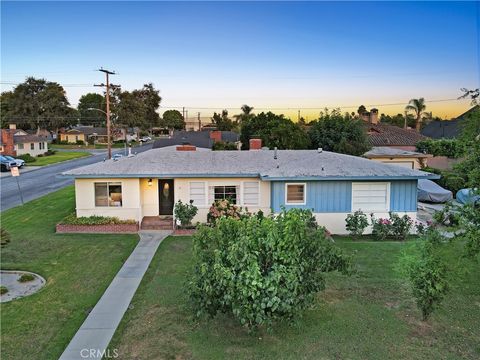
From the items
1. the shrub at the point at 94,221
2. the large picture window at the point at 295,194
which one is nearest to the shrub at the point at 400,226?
the large picture window at the point at 295,194

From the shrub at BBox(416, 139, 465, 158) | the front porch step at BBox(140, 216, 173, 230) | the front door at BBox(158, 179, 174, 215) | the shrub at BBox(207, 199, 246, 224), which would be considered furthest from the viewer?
the shrub at BBox(416, 139, 465, 158)

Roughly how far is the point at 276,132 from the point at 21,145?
37441mm

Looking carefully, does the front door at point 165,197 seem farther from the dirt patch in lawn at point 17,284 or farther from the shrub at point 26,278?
the shrub at point 26,278

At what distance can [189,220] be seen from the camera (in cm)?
1734

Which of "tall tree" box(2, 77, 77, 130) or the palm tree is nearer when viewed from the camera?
the palm tree

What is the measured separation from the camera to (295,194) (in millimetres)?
17516

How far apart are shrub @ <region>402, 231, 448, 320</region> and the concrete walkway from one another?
6324 mm

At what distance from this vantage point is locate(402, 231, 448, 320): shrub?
8.09 meters

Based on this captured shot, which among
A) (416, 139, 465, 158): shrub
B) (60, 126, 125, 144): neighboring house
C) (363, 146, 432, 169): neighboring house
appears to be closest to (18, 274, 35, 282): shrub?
(363, 146, 432, 169): neighboring house

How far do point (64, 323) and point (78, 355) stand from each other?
152 centimetres

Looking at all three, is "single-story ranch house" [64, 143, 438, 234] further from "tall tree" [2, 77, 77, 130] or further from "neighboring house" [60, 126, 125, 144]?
"tall tree" [2, 77, 77, 130]

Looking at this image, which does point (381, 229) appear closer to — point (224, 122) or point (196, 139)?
point (196, 139)

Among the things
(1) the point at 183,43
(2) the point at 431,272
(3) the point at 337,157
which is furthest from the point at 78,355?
(1) the point at 183,43

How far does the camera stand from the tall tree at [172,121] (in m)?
115
